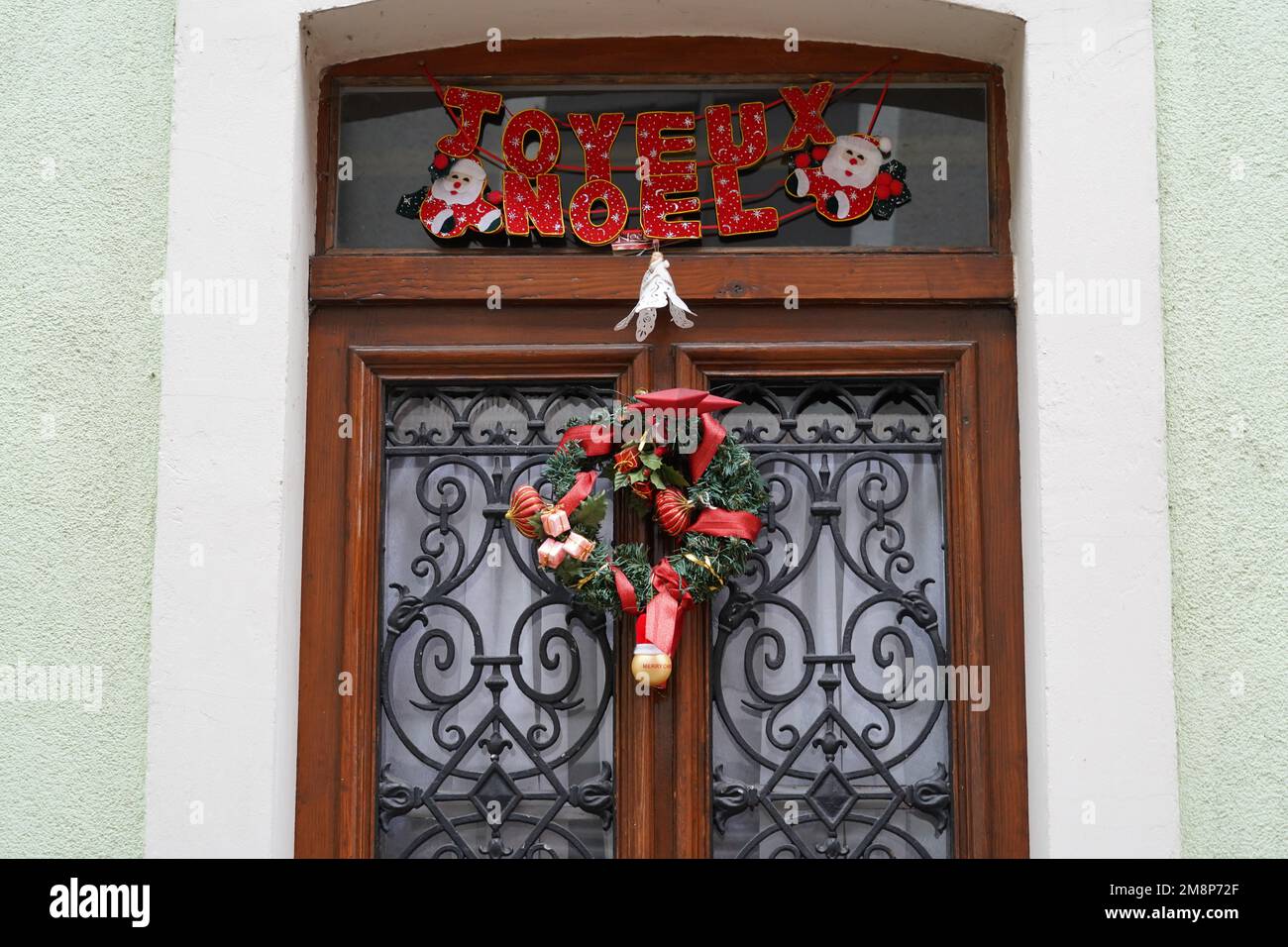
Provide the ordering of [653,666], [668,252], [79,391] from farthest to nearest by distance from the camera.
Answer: [668,252] → [79,391] → [653,666]

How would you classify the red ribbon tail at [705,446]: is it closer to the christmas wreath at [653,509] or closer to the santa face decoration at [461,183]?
the christmas wreath at [653,509]

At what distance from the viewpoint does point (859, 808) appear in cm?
345

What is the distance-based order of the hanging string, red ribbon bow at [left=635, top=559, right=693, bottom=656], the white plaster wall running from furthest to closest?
the hanging string
red ribbon bow at [left=635, top=559, right=693, bottom=656]
the white plaster wall

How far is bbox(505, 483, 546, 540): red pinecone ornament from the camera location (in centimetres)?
338

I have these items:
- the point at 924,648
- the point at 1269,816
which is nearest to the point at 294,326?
the point at 924,648

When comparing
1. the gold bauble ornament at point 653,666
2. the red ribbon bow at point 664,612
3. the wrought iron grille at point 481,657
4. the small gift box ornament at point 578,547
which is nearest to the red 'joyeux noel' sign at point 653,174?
the wrought iron grille at point 481,657

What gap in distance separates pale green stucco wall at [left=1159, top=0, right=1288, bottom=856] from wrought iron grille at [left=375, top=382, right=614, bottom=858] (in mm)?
1423

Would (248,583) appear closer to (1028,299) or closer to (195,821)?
(195,821)

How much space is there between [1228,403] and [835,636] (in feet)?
3.62

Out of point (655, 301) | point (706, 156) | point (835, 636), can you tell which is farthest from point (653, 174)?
point (835, 636)

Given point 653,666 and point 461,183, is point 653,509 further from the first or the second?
point 461,183

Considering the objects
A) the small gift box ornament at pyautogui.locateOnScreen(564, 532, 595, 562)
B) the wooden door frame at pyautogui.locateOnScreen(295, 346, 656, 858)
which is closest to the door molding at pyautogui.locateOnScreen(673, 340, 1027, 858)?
the wooden door frame at pyautogui.locateOnScreen(295, 346, 656, 858)

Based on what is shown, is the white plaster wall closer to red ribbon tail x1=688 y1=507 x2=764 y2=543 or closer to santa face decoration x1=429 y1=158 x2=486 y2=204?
santa face decoration x1=429 y1=158 x2=486 y2=204

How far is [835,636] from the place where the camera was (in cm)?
352
